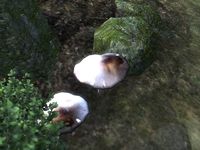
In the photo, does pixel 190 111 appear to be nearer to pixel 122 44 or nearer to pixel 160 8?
pixel 122 44

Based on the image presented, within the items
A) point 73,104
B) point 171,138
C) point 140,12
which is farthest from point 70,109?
point 140,12

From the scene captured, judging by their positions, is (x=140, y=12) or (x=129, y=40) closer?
(x=129, y=40)

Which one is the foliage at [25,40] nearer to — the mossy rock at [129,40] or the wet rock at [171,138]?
the mossy rock at [129,40]

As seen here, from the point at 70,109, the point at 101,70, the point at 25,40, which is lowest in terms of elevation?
the point at 70,109

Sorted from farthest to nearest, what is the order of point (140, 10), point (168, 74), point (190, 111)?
1. point (140, 10)
2. point (168, 74)
3. point (190, 111)

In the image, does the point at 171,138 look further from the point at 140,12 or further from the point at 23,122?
the point at 23,122

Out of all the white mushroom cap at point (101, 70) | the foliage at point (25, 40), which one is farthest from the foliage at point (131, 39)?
the foliage at point (25, 40)

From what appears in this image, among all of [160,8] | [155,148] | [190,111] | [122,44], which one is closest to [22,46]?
[122,44]
